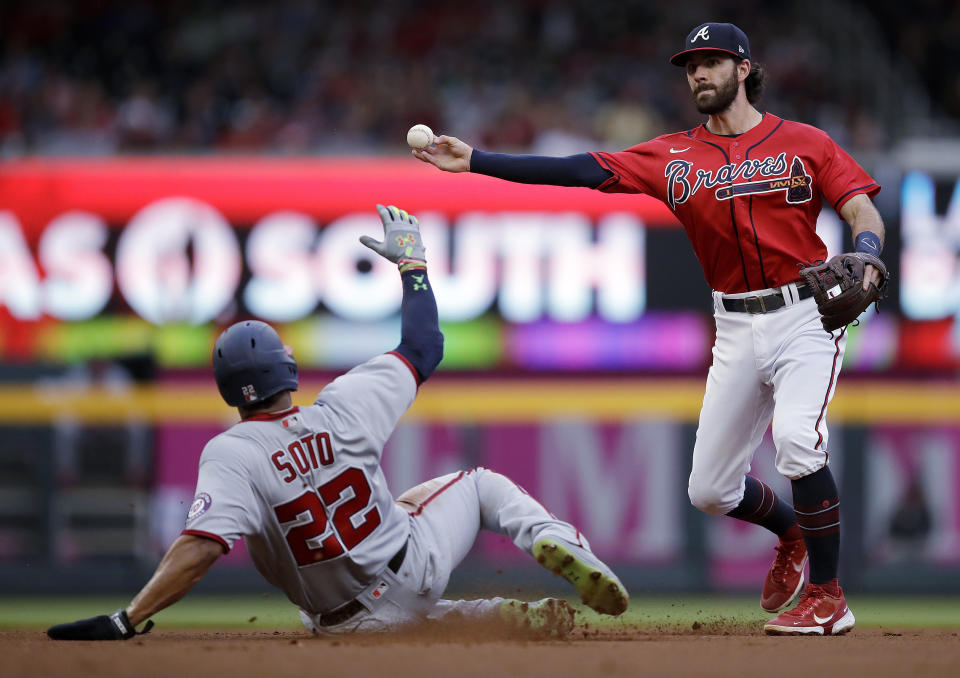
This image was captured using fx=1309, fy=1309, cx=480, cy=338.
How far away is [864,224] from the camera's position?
493cm

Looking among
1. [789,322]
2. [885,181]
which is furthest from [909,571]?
[789,322]

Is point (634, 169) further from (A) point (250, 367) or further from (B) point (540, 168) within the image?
(A) point (250, 367)

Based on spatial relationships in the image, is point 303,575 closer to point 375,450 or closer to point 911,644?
point 375,450

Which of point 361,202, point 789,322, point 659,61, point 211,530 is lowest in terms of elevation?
point 211,530

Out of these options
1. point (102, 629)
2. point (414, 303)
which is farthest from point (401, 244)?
point (102, 629)

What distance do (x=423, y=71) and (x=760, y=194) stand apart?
7.26m

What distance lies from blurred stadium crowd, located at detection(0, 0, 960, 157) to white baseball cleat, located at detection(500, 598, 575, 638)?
19.8ft

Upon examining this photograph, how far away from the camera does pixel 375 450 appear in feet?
15.1

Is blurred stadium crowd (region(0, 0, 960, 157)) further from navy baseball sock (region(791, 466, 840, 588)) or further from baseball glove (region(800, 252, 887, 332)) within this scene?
navy baseball sock (region(791, 466, 840, 588))

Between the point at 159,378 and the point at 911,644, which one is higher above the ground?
the point at 159,378

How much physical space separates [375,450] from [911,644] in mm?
2012

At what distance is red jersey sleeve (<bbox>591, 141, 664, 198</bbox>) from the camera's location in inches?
210

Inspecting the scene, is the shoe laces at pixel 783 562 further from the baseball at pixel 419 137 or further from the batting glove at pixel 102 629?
the batting glove at pixel 102 629

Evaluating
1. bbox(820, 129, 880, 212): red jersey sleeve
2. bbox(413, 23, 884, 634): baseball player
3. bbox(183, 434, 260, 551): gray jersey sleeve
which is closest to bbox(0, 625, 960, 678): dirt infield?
bbox(183, 434, 260, 551): gray jersey sleeve
